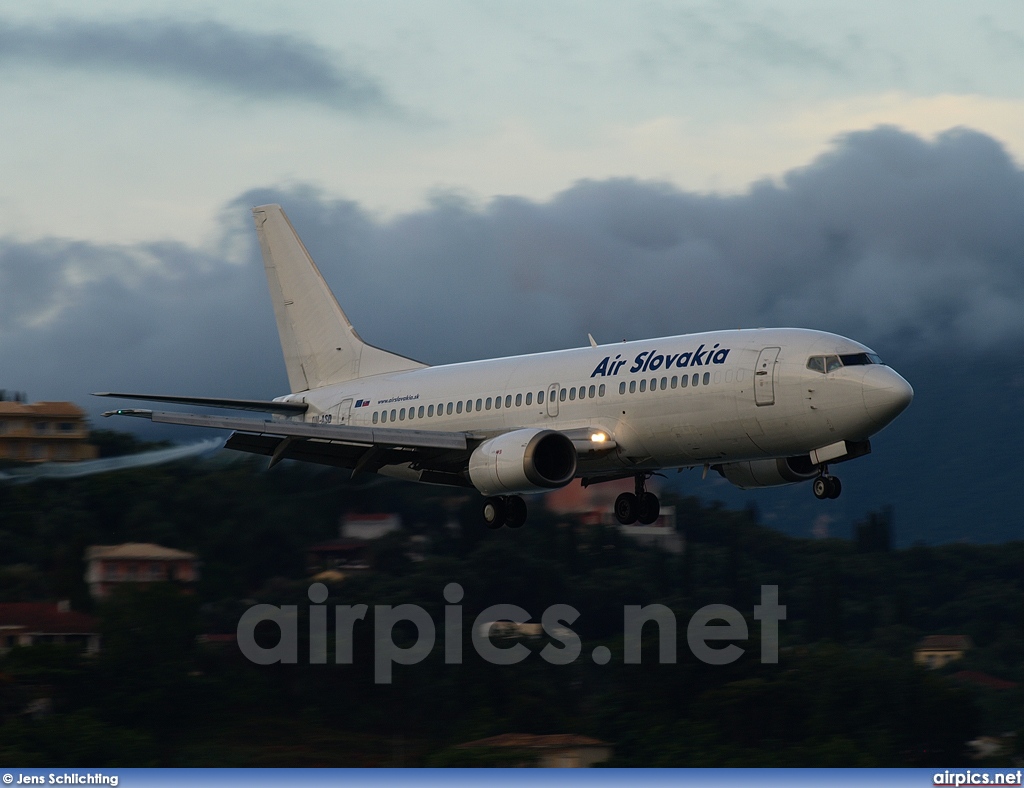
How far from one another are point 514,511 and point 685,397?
684 centimetres

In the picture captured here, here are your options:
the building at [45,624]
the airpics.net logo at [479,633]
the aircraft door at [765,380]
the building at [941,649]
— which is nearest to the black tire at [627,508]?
the aircraft door at [765,380]

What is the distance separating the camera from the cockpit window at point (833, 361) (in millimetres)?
33281

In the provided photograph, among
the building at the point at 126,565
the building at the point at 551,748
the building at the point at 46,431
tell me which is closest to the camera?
the building at the point at 46,431

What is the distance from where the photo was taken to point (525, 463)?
35.5 meters

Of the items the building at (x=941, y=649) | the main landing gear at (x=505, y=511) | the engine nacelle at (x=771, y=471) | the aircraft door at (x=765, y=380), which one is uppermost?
the building at (x=941, y=649)

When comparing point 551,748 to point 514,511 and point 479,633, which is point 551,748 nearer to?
point 479,633

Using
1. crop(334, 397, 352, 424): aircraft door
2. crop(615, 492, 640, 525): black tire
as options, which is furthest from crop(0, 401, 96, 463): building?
crop(615, 492, 640, 525): black tire

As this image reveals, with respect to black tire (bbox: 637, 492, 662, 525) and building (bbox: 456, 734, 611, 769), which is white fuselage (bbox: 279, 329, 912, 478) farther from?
building (bbox: 456, 734, 611, 769)

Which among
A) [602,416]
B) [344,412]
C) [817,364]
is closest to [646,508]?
[602,416]

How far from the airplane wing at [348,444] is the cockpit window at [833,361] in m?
9.43

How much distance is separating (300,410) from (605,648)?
46.9 m

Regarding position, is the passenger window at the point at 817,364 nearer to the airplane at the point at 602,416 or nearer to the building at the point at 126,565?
the airplane at the point at 602,416

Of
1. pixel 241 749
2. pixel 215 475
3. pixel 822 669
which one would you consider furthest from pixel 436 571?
pixel 822 669

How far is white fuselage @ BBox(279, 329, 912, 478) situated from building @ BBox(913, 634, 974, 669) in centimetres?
7454
